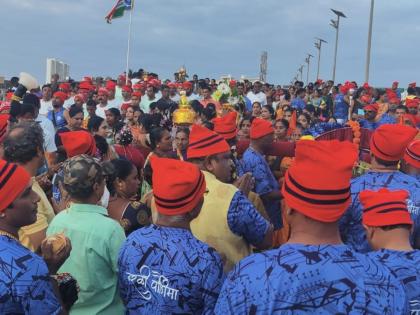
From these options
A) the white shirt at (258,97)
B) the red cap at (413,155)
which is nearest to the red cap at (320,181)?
the red cap at (413,155)

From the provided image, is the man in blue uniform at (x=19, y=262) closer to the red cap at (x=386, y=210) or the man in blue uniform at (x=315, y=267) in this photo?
the man in blue uniform at (x=315, y=267)

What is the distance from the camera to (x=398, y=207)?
2.82 meters

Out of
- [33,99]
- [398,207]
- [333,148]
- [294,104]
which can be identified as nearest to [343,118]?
[294,104]

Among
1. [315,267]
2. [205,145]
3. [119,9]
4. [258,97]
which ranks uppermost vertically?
[119,9]

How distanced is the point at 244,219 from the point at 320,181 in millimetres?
1396

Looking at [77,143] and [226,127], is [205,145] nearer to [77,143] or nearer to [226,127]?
[77,143]

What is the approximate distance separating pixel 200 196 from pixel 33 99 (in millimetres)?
4677

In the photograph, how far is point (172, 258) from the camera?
2576 mm

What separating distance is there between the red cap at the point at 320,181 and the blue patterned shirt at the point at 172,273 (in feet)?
2.62

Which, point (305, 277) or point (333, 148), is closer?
point (305, 277)

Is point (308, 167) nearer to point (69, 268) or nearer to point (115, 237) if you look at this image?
point (115, 237)

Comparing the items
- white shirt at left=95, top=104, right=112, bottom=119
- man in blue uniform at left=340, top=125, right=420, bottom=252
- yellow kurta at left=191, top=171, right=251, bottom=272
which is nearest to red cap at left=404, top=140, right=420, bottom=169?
man in blue uniform at left=340, top=125, right=420, bottom=252

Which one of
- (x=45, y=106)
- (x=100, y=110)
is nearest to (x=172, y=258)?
(x=100, y=110)

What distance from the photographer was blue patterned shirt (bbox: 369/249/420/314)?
254 cm
